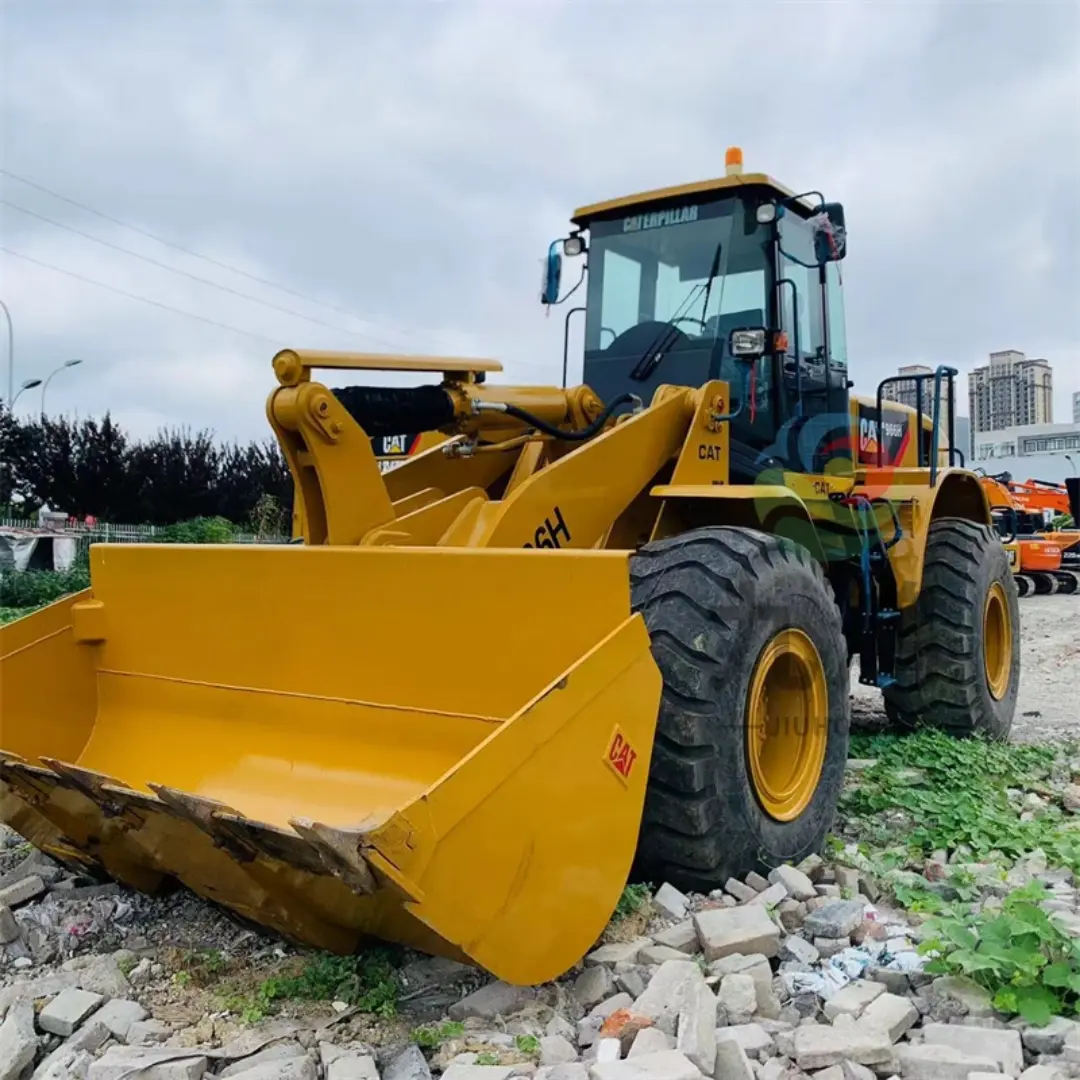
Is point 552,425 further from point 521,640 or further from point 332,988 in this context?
point 332,988

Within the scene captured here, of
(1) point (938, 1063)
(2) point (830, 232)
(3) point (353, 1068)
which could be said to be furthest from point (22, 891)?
(2) point (830, 232)

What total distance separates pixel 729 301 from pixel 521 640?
2342 mm

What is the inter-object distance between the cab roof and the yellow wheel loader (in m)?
0.01

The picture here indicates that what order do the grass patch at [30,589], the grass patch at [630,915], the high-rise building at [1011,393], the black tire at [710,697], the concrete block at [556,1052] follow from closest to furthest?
the concrete block at [556,1052] < the grass patch at [630,915] < the black tire at [710,697] < the grass patch at [30,589] < the high-rise building at [1011,393]

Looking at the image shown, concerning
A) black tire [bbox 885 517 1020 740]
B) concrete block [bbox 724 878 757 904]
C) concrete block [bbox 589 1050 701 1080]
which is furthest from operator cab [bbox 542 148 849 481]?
concrete block [bbox 589 1050 701 1080]

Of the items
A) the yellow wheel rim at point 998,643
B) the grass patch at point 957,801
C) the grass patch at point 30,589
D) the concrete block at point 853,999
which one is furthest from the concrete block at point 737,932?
the grass patch at point 30,589

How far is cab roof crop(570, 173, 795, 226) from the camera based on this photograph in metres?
4.94

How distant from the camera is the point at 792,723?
13.4ft

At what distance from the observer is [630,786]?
2994 millimetres

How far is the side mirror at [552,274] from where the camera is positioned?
5.56 m

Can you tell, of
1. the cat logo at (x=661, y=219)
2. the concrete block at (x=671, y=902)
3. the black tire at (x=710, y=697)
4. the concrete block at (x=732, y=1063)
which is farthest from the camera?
the cat logo at (x=661, y=219)

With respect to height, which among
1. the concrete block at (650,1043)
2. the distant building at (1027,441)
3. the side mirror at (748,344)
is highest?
the distant building at (1027,441)

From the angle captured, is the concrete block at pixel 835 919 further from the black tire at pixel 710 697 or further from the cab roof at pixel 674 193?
the cab roof at pixel 674 193

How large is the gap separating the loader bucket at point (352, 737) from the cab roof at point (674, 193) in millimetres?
2488
